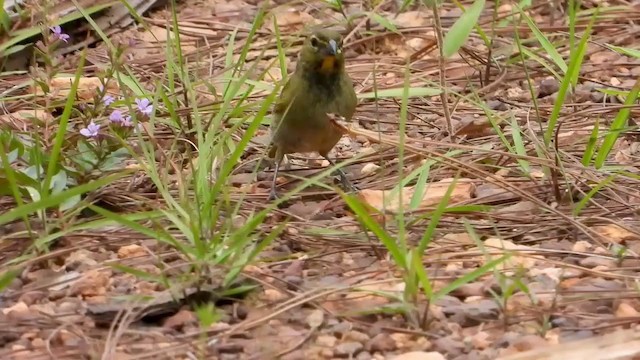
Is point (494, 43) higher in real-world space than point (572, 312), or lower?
higher

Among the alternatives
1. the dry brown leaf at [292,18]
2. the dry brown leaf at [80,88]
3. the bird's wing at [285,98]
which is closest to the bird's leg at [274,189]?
the bird's wing at [285,98]

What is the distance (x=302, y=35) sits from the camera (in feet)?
14.8

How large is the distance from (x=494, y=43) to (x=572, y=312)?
2355 millimetres

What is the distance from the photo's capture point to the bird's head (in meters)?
3.42

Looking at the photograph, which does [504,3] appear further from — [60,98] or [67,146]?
[67,146]

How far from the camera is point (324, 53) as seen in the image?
136 inches

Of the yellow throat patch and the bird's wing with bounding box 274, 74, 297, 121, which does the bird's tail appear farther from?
the yellow throat patch

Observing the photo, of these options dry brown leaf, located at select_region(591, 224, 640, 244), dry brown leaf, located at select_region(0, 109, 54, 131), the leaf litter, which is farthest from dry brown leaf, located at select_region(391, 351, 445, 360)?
dry brown leaf, located at select_region(0, 109, 54, 131)

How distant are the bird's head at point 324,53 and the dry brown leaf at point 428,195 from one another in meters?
0.50

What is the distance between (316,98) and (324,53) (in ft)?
0.46

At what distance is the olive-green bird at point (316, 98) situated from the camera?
11.2 feet

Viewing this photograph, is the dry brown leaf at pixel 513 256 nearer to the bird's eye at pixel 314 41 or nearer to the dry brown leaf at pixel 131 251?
the dry brown leaf at pixel 131 251

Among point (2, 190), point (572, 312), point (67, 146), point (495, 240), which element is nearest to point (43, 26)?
point (67, 146)

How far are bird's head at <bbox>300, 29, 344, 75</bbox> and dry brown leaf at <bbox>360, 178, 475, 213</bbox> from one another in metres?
0.50
